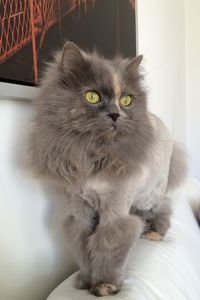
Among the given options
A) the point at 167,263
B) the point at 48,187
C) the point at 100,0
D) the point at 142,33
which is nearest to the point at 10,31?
the point at 48,187

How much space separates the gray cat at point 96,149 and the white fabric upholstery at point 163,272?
1.9 inches

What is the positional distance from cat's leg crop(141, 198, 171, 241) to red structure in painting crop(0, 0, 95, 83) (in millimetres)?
559

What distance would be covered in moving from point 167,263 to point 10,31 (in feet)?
2.50

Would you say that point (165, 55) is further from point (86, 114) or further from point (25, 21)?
point (86, 114)

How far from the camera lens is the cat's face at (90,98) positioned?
0.72 meters

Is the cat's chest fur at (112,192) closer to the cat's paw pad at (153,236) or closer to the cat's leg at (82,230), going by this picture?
the cat's leg at (82,230)

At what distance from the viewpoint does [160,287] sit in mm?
915

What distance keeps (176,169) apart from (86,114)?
22.5 inches

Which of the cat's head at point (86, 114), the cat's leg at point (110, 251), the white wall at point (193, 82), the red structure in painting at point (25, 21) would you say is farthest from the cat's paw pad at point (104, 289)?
the white wall at point (193, 82)

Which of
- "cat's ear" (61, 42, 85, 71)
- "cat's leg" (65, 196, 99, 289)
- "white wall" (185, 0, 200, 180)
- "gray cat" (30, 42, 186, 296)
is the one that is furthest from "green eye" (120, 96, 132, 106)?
"white wall" (185, 0, 200, 180)

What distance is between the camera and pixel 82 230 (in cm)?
84

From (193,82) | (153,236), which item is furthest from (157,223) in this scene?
(193,82)

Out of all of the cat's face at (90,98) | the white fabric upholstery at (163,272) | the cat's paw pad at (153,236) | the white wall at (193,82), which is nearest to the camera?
the cat's face at (90,98)

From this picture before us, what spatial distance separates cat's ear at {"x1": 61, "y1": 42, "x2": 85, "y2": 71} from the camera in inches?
29.2
